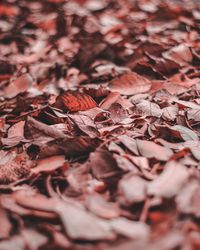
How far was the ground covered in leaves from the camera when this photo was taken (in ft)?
2.13

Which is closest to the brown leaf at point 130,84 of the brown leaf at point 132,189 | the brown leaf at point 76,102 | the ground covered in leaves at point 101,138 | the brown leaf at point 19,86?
the ground covered in leaves at point 101,138

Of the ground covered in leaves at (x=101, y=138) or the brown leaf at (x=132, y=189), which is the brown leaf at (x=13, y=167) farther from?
the brown leaf at (x=132, y=189)

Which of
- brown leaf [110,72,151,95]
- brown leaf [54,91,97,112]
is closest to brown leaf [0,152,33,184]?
brown leaf [54,91,97,112]

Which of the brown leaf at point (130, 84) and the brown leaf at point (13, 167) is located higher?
the brown leaf at point (13, 167)

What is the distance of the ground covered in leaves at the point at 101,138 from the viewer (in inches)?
25.6

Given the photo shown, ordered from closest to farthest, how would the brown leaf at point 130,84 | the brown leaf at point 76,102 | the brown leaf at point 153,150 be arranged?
the brown leaf at point 153,150
the brown leaf at point 76,102
the brown leaf at point 130,84

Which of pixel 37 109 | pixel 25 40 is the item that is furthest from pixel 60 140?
pixel 25 40

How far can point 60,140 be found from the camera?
3.00 feet

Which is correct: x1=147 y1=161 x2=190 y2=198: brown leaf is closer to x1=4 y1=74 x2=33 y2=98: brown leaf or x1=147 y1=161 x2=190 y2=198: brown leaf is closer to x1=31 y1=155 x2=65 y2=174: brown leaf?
x1=31 y1=155 x2=65 y2=174: brown leaf

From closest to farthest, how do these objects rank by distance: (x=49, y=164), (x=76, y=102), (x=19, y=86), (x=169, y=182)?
(x=169, y=182), (x=49, y=164), (x=76, y=102), (x=19, y=86)

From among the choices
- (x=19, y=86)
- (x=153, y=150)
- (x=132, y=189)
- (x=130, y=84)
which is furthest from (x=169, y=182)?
(x=19, y=86)

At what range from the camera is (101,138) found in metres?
0.92

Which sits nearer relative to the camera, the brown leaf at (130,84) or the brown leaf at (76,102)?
the brown leaf at (76,102)

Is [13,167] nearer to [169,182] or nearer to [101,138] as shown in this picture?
[101,138]
